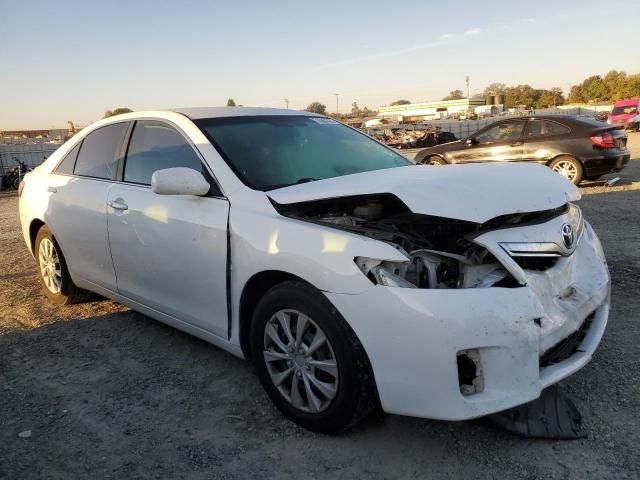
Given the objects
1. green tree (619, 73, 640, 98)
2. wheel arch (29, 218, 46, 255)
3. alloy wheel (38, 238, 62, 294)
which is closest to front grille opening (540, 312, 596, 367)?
alloy wheel (38, 238, 62, 294)

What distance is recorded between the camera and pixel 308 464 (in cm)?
249

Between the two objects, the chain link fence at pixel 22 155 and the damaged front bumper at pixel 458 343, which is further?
the chain link fence at pixel 22 155

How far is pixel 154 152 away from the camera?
3.71m

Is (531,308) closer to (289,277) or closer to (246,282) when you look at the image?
(289,277)

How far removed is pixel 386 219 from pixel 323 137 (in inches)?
48.5

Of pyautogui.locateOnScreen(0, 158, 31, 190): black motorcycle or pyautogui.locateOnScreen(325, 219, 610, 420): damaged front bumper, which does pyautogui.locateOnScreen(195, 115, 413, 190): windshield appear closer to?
pyautogui.locateOnScreen(325, 219, 610, 420): damaged front bumper

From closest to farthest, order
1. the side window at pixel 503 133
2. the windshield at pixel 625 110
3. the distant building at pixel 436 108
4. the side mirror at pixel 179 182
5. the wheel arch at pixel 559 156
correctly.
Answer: the side mirror at pixel 179 182 < the wheel arch at pixel 559 156 < the side window at pixel 503 133 < the windshield at pixel 625 110 < the distant building at pixel 436 108

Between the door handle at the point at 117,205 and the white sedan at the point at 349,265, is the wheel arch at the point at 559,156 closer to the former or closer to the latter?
Answer: the white sedan at the point at 349,265

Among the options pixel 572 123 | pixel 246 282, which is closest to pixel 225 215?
pixel 246 282

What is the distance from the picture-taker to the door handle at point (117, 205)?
3.66 metres

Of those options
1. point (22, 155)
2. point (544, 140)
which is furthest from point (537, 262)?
point (22, 155)

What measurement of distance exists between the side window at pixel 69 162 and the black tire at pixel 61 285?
1.73 ft

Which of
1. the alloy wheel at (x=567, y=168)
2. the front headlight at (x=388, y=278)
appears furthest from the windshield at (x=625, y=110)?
the front headlight at (x=388, y=278)

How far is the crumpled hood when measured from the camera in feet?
8.09
